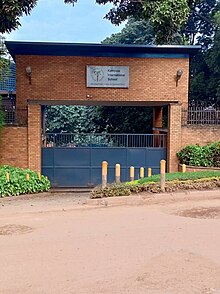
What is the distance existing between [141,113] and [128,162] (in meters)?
9.20

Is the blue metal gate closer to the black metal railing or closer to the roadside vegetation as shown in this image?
the black metal railing

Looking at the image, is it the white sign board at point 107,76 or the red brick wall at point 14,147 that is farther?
the white sign board at point 107,76

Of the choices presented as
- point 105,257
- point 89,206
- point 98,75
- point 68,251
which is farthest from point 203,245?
point 98,75

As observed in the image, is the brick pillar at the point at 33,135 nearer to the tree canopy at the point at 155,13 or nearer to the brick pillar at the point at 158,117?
the tree canopy at the point at 155,13

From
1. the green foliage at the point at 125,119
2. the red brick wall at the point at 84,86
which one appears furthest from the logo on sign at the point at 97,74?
the green foliage at the point at 125,119

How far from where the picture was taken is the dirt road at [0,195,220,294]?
183 inches

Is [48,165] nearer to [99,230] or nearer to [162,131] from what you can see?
[162,131]

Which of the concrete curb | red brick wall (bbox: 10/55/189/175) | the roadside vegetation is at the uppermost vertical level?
red brick wall (bbox: 10/55/189/175)

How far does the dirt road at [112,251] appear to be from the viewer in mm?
4645

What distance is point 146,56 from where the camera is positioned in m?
19.2

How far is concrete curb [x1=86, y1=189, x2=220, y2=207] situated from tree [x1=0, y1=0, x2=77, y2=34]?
8.03 meters

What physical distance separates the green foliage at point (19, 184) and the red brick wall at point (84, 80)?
13.2 ft

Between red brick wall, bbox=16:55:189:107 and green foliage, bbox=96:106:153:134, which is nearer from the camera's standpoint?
red brick wall, bbox=16:55:189:107

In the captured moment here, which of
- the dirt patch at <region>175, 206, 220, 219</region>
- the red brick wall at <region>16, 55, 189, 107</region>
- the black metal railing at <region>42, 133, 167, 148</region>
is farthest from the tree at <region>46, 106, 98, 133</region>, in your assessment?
the dirt patch at <region>175, 206, 220, 219</region>
